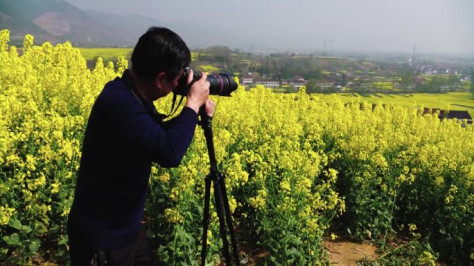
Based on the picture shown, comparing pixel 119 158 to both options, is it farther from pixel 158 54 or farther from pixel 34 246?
pixel 34 246

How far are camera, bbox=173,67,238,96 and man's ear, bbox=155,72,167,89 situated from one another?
0.41 feet

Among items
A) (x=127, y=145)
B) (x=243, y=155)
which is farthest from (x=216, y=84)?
(x=243, y=155)

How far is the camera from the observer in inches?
76.7

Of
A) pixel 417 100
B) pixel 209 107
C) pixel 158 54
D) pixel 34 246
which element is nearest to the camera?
pixel 158 54

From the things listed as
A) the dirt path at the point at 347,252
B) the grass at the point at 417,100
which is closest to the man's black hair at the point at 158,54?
the dirt path at the point at 347,252

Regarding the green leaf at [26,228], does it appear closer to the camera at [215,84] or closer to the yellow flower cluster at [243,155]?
the yellow flower cluster at [243,155]

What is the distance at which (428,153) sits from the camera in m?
5.94

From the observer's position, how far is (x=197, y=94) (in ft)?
6.28

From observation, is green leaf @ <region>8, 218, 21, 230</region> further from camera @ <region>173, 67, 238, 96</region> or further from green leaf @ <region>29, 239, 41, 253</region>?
camera @ <region>173, 67, 238, 96</region>

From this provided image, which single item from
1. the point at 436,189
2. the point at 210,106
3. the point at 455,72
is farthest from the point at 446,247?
the point at 455,72

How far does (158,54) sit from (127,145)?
0.41 metres

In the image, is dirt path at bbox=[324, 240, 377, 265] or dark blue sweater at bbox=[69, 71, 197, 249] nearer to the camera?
dark blue sweater at bbox=[69, 71, 197, 249]

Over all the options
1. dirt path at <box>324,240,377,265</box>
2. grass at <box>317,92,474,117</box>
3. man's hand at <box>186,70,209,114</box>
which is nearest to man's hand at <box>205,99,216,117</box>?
man's hand at <box>186,70,209,114</box>

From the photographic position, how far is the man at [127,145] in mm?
1729
